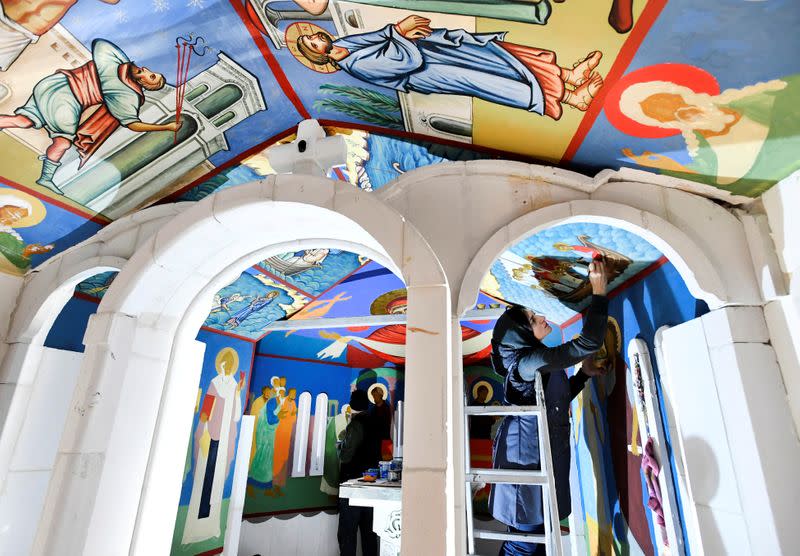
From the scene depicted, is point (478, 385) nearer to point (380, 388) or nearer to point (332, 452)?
point (380, 388)

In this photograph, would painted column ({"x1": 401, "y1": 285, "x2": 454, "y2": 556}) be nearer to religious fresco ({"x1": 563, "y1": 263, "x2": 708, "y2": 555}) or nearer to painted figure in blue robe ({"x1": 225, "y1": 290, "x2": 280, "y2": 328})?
religious fresco ({"x1": 563, "y1": 263, "x2": 708, "y2": 555})

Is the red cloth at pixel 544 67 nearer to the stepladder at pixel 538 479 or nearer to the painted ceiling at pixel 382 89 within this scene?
the painted ceiling at pixel 382 89

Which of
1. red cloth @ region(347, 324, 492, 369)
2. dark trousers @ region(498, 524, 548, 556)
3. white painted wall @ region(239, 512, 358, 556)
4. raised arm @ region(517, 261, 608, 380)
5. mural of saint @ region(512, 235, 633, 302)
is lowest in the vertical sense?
white painted wall @ region(239, 512, 358, 556)

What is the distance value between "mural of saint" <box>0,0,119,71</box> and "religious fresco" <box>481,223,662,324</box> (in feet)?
7.82

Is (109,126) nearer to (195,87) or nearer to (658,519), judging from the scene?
(195,87)

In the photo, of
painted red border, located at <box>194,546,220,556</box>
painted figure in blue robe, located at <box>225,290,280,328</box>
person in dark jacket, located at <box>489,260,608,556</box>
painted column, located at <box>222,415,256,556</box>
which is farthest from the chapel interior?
painted column, located at <box>222,415,256,556</box>

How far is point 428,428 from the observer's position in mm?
1671

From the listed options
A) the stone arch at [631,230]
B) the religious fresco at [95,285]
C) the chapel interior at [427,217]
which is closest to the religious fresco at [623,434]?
the chapel interior at [427,217]

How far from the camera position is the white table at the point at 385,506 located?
128 inches

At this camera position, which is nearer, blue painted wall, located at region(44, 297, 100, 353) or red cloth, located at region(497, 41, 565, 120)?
red cloth, located at region(497, 41, 565, 120)

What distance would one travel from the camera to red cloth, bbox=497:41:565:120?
6.08 feet

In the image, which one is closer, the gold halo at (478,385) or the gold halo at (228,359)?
the gold halo at (228,359)

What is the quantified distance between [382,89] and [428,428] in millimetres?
1747

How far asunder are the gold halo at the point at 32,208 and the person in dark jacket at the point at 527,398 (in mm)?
3009
